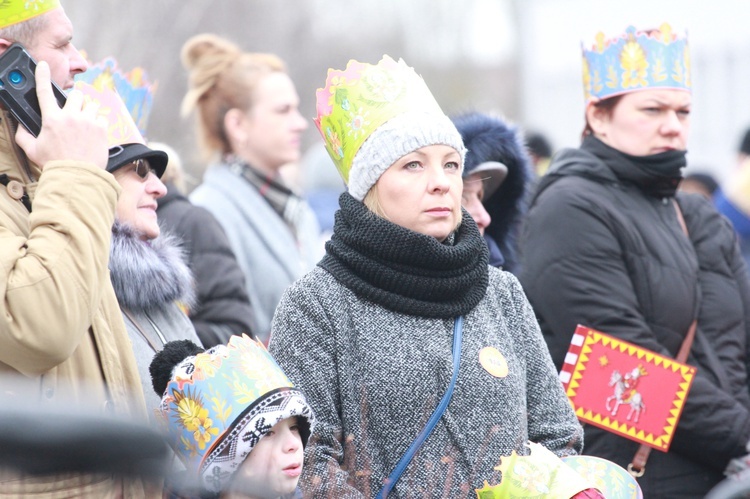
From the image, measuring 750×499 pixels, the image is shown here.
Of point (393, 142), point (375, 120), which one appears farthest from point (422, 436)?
point (375, 120)

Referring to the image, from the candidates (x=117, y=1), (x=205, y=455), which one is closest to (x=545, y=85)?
(x=117, y=1)

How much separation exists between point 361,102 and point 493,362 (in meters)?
0.88

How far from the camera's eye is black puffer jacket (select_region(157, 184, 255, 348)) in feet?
15.6

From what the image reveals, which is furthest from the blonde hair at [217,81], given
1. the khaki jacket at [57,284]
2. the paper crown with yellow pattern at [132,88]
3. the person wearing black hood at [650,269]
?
the khaki jacket at [57,284]

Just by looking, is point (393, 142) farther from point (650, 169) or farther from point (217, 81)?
point (217, 81)

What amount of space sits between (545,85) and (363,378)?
Answer: 10387 millimetres

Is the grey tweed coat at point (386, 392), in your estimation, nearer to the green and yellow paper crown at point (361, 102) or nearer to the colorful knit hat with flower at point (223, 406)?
the colorful knit hat with flower at point (223, 406)

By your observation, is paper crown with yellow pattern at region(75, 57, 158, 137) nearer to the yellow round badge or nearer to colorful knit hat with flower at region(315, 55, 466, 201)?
colorful knit hat with flower at region(315, 55, 466, 201)

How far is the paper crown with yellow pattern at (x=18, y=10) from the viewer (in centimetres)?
301

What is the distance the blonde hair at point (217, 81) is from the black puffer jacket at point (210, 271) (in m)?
1.04

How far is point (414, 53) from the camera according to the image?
29.7m

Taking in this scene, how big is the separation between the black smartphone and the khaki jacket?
5 cm

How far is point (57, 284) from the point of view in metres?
2.60

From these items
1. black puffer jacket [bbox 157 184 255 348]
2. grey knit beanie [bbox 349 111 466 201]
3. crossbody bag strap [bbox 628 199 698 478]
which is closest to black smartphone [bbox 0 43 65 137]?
grey knit beanie [bbox 349 111 466 201]
